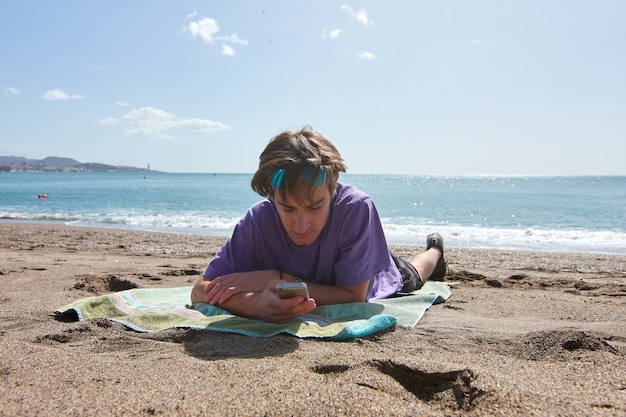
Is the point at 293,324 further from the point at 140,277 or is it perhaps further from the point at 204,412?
the point at 140,277

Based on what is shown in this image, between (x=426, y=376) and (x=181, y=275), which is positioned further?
(x=181, y=275)

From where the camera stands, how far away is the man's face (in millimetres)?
2549

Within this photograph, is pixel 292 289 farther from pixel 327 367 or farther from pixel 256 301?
pixel 327 367

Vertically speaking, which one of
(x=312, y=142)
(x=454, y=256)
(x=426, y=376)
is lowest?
(x=454, y=256)

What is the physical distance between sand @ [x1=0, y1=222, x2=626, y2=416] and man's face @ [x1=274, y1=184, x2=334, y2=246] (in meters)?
0.61

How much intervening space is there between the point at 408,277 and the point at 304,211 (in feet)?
6.60

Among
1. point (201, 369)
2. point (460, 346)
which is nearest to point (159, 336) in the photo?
point (201, 369)

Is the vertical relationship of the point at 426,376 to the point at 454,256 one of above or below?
above

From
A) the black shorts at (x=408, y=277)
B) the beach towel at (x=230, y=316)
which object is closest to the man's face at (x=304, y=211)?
the beach towel at (x=230, y=316)

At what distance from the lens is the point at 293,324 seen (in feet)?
8.85

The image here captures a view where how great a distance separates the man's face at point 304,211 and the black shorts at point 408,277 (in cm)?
177

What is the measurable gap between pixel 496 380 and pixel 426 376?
10.3 inches

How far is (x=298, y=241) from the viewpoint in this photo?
9.32 feet

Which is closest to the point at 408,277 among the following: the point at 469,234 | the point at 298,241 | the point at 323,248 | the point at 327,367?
the point at 323,248
